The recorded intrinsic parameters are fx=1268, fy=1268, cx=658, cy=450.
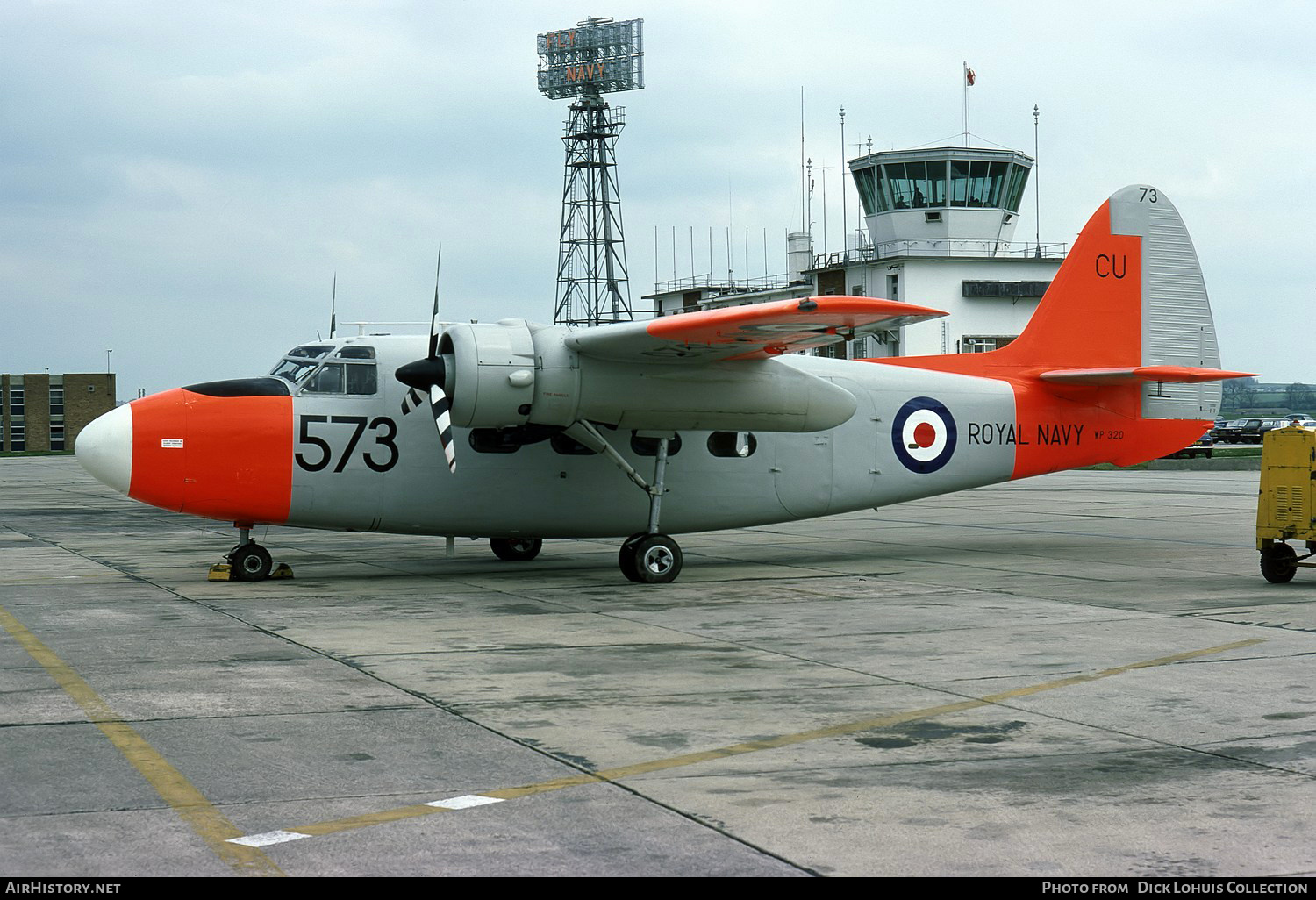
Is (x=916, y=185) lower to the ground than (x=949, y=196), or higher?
higher

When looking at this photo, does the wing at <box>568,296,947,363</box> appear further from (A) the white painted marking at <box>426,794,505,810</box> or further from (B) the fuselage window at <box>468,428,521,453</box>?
(A) the white painted marking at <box>426,794,505,810</box>

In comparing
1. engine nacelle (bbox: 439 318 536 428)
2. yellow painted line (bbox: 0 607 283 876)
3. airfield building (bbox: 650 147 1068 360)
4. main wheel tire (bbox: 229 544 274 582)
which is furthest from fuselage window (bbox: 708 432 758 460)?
airfield building (bbox: 650 147 1068 360)

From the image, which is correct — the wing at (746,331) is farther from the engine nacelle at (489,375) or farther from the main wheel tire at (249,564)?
the main wheel tire at (249,564)

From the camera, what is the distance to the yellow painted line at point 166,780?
5386 millimetres

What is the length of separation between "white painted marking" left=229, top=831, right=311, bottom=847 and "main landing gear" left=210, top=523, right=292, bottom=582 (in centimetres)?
1066

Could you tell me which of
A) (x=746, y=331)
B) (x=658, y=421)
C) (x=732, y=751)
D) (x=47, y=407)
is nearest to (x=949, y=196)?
(x=658, y=421)

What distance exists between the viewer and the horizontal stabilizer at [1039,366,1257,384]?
1867 cm

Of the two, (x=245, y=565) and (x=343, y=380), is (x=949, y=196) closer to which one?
(x=343, y=380)

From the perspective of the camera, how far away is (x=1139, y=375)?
18.7m

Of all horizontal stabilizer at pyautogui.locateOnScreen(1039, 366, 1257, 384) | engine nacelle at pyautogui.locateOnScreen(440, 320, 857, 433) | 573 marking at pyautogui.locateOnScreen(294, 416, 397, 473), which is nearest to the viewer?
engine nacelle at pyautogui.locateOnScreen(440, 320, 857, 433)

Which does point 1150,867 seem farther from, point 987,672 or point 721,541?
point 721,541

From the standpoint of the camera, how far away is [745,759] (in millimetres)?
7160

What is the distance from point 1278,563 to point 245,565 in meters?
12.7

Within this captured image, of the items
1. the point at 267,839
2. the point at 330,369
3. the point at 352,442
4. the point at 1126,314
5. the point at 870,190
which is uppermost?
the point at 870,190
